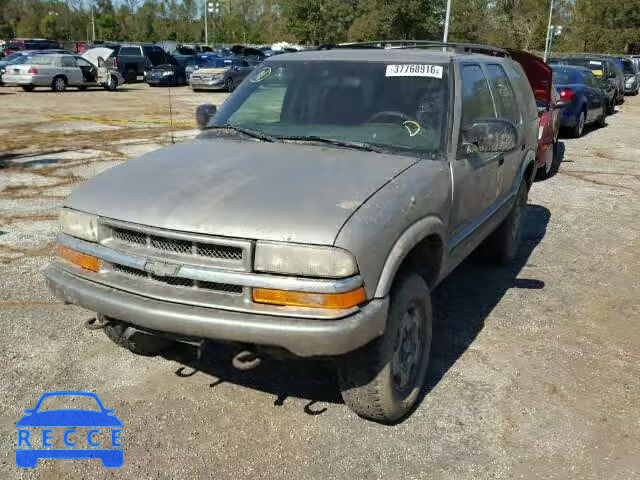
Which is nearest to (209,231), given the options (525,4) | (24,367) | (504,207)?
(24,367)

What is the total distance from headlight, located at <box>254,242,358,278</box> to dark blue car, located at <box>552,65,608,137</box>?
1186cm

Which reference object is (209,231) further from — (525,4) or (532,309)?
(525,4)

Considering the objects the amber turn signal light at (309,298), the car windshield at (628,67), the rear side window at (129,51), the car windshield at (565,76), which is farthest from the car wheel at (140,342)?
the rear side window at (129,51)

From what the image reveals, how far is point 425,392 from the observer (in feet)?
12.0

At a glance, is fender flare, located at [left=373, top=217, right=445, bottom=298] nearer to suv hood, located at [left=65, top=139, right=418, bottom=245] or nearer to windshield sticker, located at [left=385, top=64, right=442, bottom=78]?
suv hood, located at [left=65, top=139, right=418, bottom=245]

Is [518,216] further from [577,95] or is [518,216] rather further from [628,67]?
[628,67]

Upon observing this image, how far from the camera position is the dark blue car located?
44.0ft

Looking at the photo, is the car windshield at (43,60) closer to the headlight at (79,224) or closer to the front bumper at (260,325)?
the headlight at (79,224)

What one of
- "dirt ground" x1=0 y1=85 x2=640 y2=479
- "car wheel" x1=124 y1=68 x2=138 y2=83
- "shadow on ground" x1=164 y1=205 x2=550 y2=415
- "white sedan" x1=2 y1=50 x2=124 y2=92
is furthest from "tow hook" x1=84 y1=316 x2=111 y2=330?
"car wheel" x1=124 y1=68 x2=138 y2=83

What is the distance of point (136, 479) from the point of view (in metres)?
2.91

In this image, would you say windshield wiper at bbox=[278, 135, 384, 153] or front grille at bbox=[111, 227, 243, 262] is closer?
front grille at bbox=[111, 227, 243, 262]

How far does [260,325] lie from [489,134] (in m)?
1.93

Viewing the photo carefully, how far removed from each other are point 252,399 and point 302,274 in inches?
47.1

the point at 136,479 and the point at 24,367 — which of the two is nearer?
the point at 136,479
